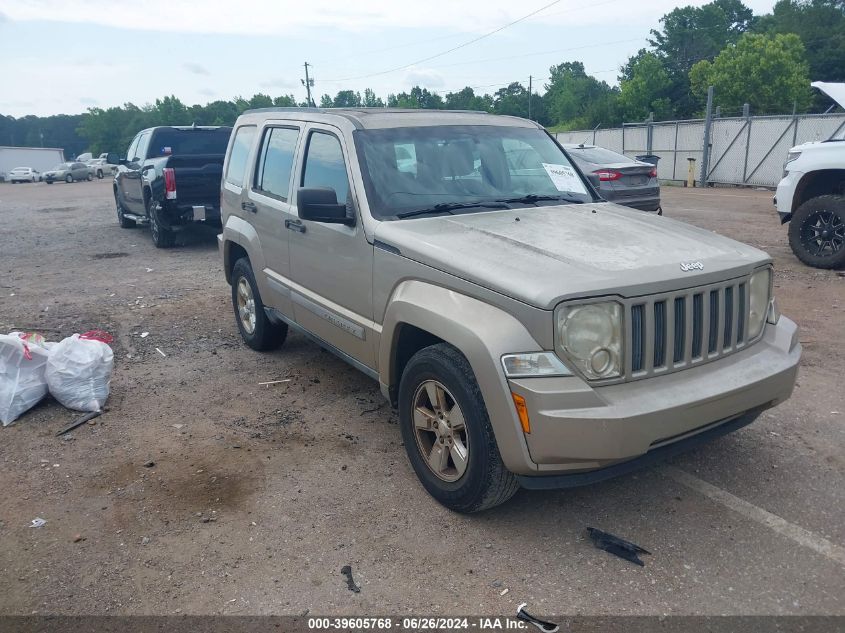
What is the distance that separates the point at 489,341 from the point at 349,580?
1.21 metres

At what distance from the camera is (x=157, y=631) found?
2736 mm

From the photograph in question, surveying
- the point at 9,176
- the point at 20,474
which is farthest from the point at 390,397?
the point at 9,176

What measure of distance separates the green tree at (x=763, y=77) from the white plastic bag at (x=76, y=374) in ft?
175

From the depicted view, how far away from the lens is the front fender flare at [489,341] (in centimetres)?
291

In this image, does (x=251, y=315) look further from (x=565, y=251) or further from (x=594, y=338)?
(x=594, y=338)

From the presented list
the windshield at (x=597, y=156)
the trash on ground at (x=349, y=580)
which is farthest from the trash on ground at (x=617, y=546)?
the windshield at (x=597, y=156)

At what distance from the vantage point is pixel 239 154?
19.5 ft

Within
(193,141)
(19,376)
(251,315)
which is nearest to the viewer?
(19,376)

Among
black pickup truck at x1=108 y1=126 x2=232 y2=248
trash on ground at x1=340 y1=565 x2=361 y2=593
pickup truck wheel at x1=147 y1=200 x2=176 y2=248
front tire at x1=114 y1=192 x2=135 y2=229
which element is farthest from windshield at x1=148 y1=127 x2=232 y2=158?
trash on ground at x1=340 y1=565 x2=361 y2=593

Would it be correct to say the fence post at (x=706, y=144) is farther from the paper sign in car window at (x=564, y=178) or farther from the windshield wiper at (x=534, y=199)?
the windshield wiper at (x=534, y=199)

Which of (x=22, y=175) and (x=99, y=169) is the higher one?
(x=99, y=169)

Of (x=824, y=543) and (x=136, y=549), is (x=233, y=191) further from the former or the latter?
(x=824, y=543)

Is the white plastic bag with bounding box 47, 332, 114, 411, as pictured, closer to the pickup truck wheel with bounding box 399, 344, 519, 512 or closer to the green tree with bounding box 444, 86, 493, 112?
the pickup truck wheel with bounding box 399, 344, 519, 512

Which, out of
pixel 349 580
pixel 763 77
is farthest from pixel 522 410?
pixel 763 77
